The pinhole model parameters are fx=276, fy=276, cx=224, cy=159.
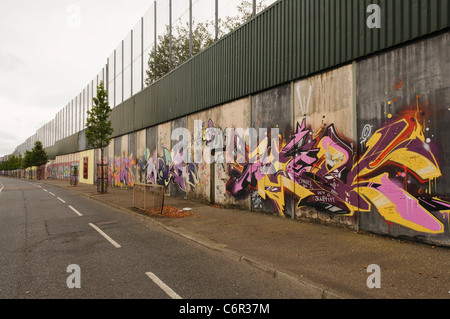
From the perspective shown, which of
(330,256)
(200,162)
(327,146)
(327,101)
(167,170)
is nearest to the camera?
(330,256)

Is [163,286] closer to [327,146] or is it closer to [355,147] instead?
[355,147]

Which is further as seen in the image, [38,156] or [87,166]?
[38,156]

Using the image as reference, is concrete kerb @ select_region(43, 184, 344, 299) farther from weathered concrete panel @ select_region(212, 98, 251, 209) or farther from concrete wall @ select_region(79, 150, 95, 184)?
concrete wall @ select_region(79, 150, 95, 184)

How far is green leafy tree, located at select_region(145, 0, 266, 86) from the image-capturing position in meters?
12.8

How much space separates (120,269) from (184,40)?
1496cm

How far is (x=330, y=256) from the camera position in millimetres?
5457

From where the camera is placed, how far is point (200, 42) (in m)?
15.3

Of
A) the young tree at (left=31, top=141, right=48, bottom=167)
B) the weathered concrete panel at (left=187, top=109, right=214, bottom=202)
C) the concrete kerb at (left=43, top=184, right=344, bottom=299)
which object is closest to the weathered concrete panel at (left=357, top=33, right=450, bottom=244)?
the concrete kerb at (left=43, top=184, right=344, bottom=299)

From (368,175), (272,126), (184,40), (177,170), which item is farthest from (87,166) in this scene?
(368,175)

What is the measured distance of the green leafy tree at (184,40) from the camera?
12781 millimetres

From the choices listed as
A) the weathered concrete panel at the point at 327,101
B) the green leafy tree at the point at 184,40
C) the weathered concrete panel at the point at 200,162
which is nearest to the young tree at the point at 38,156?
the green leafy tree at the point at 184,40

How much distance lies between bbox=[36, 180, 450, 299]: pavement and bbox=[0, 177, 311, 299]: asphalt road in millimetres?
327

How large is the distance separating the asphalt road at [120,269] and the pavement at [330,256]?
33cm
